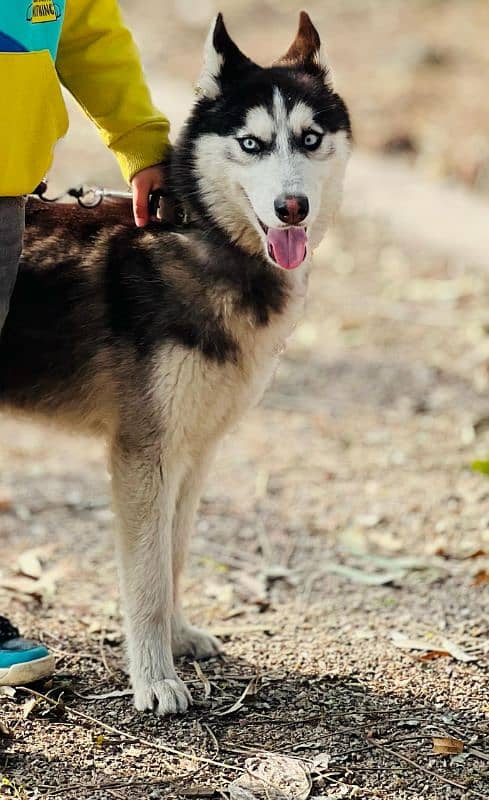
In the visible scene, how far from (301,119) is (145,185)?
562 millimetres

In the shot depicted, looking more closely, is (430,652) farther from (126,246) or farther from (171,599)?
(126,246)

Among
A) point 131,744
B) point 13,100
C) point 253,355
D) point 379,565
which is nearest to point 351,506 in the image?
point 379,565

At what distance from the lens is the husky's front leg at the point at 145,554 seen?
3.47 metres

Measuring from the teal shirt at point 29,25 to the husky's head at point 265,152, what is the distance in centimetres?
58

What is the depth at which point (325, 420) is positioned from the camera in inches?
237

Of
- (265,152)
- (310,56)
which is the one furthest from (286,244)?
→ (310,56)

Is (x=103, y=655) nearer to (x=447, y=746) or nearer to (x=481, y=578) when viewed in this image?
(x=447, y=746)

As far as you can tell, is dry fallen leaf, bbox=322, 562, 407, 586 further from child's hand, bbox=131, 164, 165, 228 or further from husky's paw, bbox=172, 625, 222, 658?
child's hand, bbox=131, 164, 165, 228

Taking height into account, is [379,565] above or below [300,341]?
below

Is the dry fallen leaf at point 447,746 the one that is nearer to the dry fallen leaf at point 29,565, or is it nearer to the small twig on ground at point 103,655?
the small twig on ground at point 103,655

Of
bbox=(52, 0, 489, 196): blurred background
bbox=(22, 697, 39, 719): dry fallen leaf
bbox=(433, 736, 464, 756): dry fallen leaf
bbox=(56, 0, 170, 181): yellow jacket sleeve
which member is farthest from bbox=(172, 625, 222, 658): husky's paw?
bbox=(52, 0, 489, 196): blurred background

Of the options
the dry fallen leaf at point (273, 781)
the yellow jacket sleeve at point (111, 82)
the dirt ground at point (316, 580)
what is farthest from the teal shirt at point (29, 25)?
the dry fallen leaf at point (273, 781)

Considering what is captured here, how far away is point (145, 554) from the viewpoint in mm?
3496

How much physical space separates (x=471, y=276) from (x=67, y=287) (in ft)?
16.2
